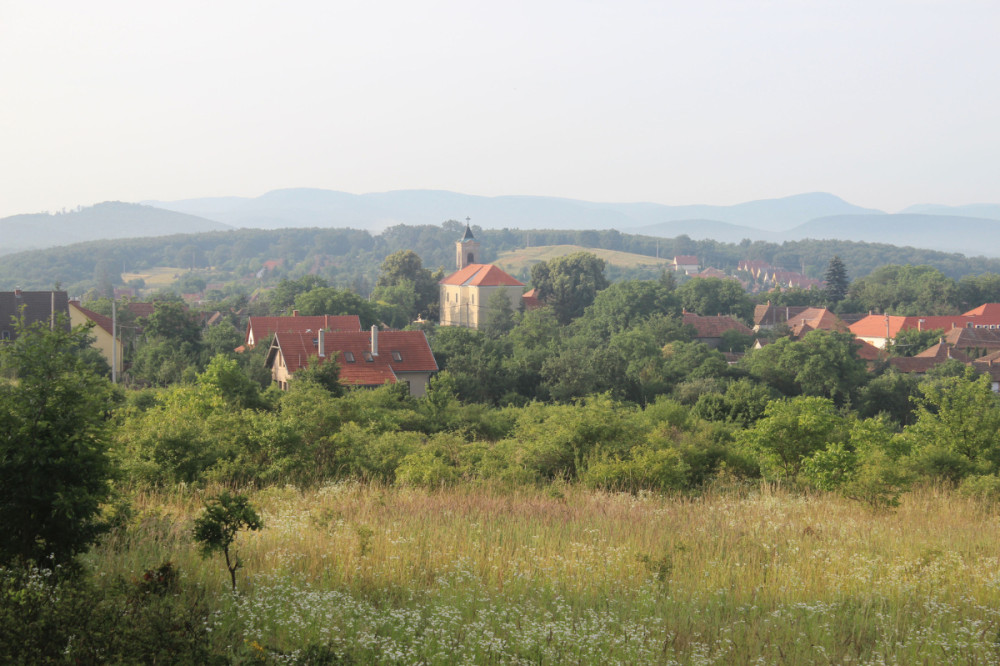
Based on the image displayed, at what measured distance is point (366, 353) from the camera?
39281 mm

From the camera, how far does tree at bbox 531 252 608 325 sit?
91.8 metres

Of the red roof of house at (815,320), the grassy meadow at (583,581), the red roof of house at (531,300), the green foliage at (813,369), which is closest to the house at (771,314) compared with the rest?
the red roof of house at (815,320)

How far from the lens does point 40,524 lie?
15.9 feet

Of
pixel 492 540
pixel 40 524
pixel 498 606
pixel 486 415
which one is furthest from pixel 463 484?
pixel 486 415

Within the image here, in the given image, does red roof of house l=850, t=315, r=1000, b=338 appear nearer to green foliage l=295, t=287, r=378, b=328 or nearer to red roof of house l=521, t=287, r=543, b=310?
red roof of house l=521, t=287, r=543, b=310

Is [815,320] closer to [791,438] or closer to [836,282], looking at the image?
[836,282]

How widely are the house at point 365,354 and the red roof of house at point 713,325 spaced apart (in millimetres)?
40214

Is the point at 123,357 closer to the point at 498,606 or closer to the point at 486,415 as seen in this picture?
the point at 486,415

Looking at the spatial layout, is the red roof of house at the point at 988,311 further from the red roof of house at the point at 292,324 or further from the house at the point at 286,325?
the house at the point at 286,325

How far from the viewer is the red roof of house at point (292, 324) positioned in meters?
50.8

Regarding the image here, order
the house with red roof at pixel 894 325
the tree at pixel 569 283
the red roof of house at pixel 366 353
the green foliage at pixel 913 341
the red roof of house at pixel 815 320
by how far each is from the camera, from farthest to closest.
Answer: the tree at pixel 569 283 → the red roof of house at pixel 815 320 → the house with red roof at pixel 894 325 → the green foliage at pixel 913 341 → the red roof of house at pixel 366 353

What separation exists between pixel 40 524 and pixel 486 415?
63.4 ft

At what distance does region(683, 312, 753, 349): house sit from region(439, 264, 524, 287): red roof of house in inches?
896

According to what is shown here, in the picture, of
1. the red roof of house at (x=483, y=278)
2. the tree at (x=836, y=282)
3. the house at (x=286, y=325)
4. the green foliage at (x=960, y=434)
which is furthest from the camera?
the tree at (x=836, y=282)
